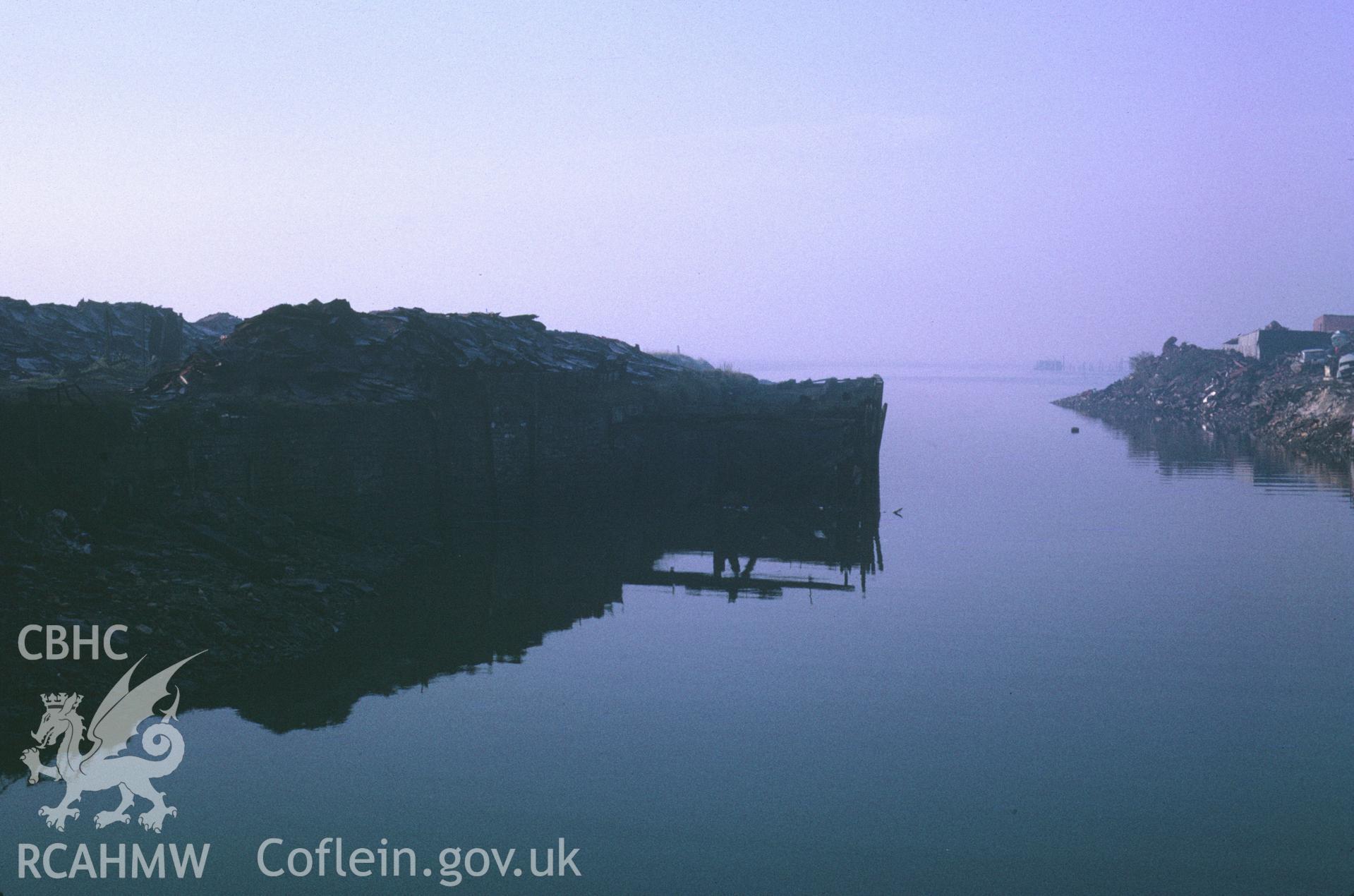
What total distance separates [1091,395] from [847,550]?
78.3m

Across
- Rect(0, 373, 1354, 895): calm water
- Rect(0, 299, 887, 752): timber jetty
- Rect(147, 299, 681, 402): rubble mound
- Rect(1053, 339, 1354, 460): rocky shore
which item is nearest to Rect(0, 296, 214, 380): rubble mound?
Rect(0, 299, 887, 752): timber jetty

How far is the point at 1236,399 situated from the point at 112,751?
219ft

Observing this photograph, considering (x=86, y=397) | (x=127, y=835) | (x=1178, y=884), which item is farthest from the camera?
(x=86, y=397)

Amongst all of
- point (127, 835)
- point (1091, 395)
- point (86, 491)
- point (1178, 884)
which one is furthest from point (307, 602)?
point (1091, 395)

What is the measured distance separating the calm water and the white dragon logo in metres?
0.18

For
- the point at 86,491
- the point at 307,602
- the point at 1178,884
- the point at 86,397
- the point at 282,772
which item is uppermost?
the point at 86,397

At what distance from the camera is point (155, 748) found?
10.3 meters

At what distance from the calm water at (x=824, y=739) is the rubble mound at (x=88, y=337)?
12.8 m

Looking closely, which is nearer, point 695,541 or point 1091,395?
point 695,541

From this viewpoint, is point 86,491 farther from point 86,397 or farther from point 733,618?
point 733,618

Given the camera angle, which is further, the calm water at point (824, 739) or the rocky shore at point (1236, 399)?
the rocky shore at point (1236, 399)

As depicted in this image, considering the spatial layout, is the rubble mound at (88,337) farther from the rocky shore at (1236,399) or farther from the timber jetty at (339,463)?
the rocky shore at (1236,399)

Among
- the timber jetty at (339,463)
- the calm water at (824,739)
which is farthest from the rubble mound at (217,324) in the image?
the calm water at (824,739)

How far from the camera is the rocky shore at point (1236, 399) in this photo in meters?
44.8
